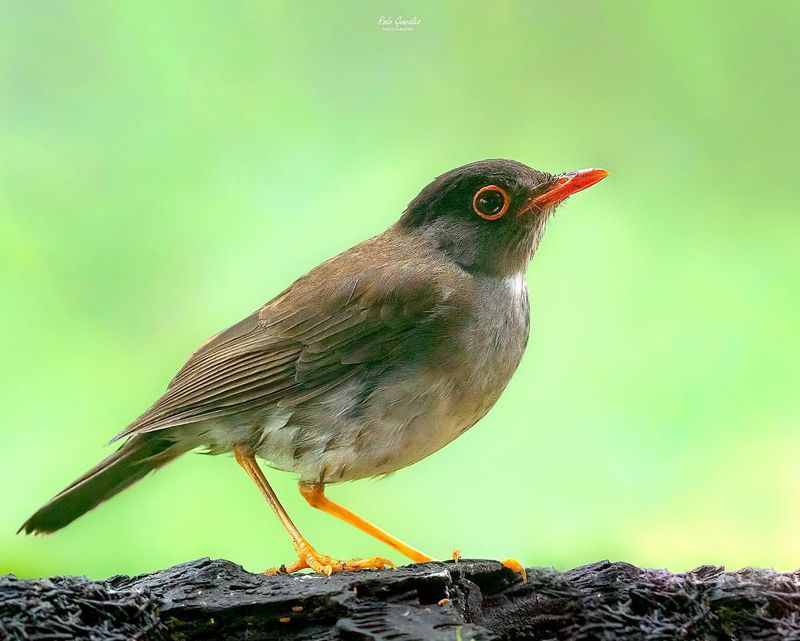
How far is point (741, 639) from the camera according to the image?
3447 mm

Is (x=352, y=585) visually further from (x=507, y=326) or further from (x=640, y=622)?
(x=507, y=326)

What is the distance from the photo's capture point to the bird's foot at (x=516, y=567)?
3.94 meters

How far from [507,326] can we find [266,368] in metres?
1.23

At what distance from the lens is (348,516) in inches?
191

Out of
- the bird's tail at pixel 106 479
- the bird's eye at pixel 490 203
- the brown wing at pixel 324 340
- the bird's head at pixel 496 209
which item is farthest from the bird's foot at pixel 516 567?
the bird's tail at pixel 106 479

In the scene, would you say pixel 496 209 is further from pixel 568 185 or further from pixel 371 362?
pixel 371 362

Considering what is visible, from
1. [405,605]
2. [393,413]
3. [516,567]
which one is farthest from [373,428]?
[405,605]

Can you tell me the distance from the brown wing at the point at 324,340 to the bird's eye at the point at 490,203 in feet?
1.24

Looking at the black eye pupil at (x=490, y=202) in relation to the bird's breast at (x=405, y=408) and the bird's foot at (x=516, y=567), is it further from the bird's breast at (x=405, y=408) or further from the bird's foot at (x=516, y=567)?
the bird's foot at (x=516, y=567)

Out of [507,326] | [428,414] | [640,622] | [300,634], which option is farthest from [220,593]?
[507,326]

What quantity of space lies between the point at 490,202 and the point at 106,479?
2.52 metres

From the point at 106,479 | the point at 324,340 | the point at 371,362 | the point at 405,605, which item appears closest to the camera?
the point at 405,605

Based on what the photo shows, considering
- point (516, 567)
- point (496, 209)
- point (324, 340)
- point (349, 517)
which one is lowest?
point (516, 567)

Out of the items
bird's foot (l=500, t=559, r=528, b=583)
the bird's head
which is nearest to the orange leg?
bird's foot (l=500, t=559, r=528, b=583)
